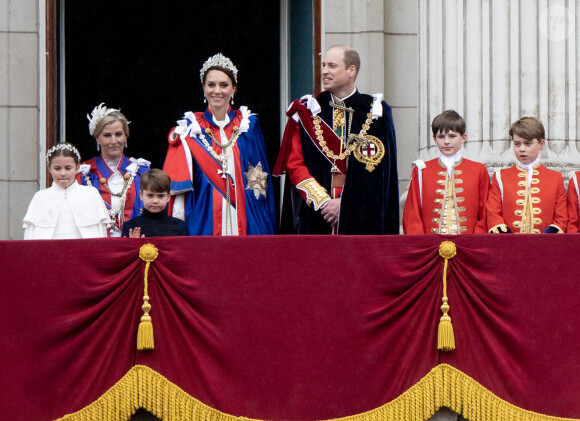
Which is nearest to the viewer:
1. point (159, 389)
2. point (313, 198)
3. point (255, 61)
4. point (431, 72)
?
point (159, 389)

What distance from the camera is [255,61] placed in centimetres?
1303

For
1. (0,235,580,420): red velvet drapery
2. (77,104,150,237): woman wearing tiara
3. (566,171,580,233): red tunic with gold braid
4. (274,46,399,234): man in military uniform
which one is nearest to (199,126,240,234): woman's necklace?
(274,46,399,234): man in military uniform

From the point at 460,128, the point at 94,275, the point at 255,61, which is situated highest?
the point at 255,61

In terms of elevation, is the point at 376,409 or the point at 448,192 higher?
the point at 448,192

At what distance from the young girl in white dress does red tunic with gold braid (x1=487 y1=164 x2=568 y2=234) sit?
2.34 meters

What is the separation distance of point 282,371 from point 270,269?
54 centimetres

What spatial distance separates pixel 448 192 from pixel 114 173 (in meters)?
2.24

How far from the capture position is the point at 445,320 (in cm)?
712

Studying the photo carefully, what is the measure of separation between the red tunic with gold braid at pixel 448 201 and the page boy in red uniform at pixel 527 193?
10 centimetres

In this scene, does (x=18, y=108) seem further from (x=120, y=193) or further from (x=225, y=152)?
(x=225, y=152)

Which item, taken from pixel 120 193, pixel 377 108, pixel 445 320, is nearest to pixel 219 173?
pixel 120 193

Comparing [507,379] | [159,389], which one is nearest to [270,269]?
[159,389]

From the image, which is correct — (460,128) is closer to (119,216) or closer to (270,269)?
(270,269)

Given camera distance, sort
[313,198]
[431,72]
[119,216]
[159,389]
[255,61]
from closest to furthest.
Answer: [159,389] < [313,198] < [119,216] < [431,72] < [255,61]
